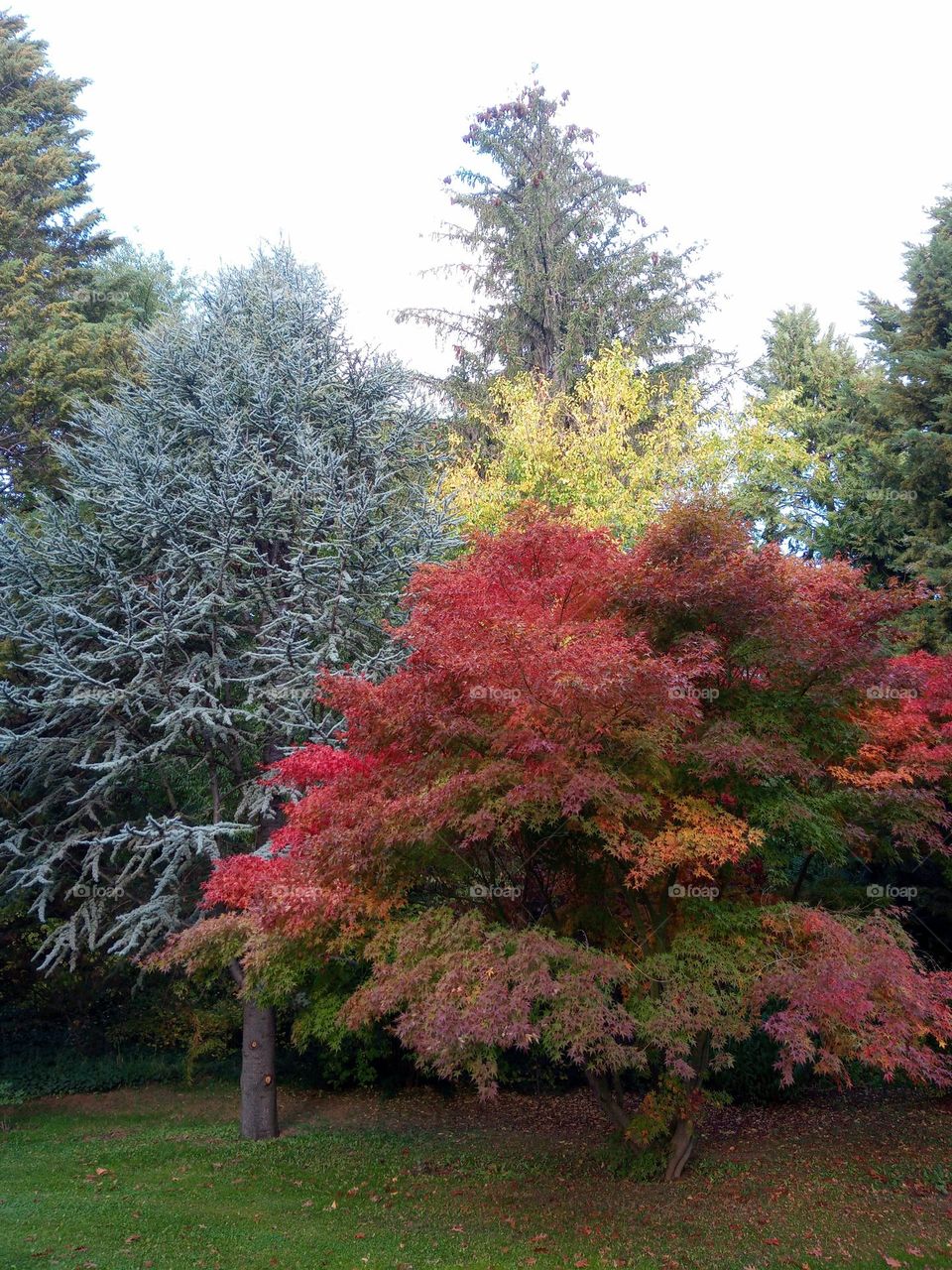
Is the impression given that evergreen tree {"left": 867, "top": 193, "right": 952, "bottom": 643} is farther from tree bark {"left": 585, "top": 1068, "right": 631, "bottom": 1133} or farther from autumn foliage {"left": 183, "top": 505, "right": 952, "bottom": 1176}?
tree bark {"left": 585, "top": 1068, "right": 631, "bottom": 1133}

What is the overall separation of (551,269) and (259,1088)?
56.6 ft

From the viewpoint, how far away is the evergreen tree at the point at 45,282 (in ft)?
50.1

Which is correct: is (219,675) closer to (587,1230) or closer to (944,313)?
(587,1230)

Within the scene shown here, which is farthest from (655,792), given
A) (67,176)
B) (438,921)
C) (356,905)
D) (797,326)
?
(797,326)

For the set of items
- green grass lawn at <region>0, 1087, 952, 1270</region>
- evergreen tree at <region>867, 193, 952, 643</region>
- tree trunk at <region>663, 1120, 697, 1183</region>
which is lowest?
green grass lawn at <region>0, 1087, 952, 1270</region>

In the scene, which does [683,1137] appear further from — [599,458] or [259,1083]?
[599,458]

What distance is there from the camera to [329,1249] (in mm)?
8625

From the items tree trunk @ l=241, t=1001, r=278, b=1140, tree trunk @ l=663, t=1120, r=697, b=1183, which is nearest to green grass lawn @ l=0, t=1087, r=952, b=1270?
tree trunk @ l=663, t=1120, r=697, b=1183

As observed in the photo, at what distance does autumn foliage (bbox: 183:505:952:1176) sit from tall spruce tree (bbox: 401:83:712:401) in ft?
41.3

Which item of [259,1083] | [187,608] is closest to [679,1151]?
[259,1083]

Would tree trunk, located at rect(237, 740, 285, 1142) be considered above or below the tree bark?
below

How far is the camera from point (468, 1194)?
1049cm

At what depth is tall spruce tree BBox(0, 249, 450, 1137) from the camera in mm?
12594

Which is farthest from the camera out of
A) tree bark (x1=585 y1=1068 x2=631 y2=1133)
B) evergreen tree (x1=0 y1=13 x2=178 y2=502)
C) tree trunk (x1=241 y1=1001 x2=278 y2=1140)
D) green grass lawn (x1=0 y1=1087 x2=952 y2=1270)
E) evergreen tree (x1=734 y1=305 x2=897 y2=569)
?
evergreen tree (x1=734 y1=305 x2=897 y2=569)
